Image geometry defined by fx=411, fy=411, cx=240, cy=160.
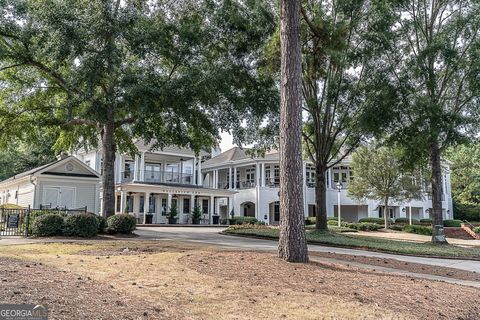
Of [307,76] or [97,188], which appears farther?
[97,188]

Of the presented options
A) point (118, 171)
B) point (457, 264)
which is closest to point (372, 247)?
point (457, 264)

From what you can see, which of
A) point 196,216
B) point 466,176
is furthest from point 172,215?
point 466,176

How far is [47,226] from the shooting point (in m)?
16.1

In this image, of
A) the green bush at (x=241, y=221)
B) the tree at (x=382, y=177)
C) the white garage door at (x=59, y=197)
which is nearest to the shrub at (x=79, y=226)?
the white garage door at (x=59, y=197)

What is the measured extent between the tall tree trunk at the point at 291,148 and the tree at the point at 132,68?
332 inches

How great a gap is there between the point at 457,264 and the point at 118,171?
2953 centimetres

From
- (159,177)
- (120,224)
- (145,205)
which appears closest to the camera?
(120,224)

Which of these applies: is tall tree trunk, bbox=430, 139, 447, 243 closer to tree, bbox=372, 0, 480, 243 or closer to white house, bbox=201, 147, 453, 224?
tree, bbox=372, 0, 480, 243

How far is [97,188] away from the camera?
27859 mm

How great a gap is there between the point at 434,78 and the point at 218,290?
735 inches

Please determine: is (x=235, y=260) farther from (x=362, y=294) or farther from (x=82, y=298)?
(x=82, y=298)

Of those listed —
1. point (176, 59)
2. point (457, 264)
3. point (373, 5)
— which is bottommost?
point (457, 264)

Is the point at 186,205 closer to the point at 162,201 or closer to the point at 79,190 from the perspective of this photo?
the point at 162,201

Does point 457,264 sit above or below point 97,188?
below
